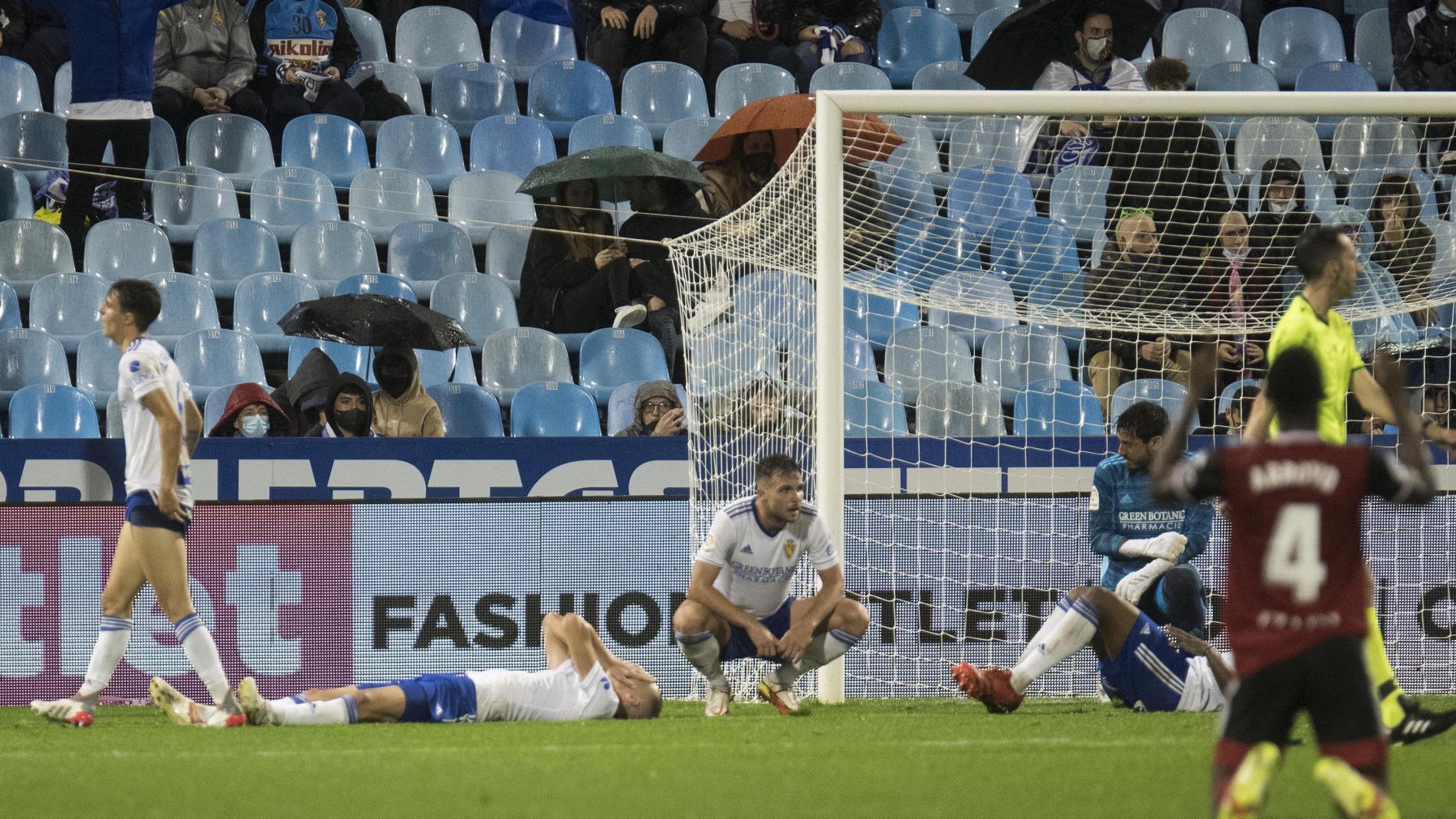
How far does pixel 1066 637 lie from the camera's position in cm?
712

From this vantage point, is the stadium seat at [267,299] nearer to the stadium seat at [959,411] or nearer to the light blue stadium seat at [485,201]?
the light blue stadium seat at [485,201]

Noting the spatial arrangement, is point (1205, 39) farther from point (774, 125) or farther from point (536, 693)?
point (536, 693)

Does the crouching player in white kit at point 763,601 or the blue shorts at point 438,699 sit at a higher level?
the crouching player in white kit at point 763,601

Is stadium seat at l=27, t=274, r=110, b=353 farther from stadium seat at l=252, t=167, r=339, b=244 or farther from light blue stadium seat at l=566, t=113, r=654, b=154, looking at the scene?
light blue stadium seat at l=566, t=113, r=654, b=154

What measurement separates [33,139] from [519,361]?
13.8 feet

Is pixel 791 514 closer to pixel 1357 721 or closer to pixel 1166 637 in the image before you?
pixel 1166 637

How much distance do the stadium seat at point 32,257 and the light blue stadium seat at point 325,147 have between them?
185 centimetres

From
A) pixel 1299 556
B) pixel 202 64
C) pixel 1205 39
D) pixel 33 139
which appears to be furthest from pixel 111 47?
pixel 1299 556

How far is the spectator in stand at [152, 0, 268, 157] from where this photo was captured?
12.6 m

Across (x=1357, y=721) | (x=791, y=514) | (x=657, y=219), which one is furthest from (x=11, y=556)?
(x=1357, y=721)

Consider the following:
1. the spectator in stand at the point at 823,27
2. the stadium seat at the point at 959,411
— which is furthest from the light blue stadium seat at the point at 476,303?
the spectator in stand at the point at 823,27

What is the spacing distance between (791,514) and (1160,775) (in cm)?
249

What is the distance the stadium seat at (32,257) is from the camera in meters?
11.5

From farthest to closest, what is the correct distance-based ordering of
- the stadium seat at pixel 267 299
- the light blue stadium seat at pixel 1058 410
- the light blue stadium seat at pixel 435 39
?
the light blue stadium seat at pixel 435 39
the stadium seat at pixel 267 299
the light blue stadium seat at pixel 1058 410
